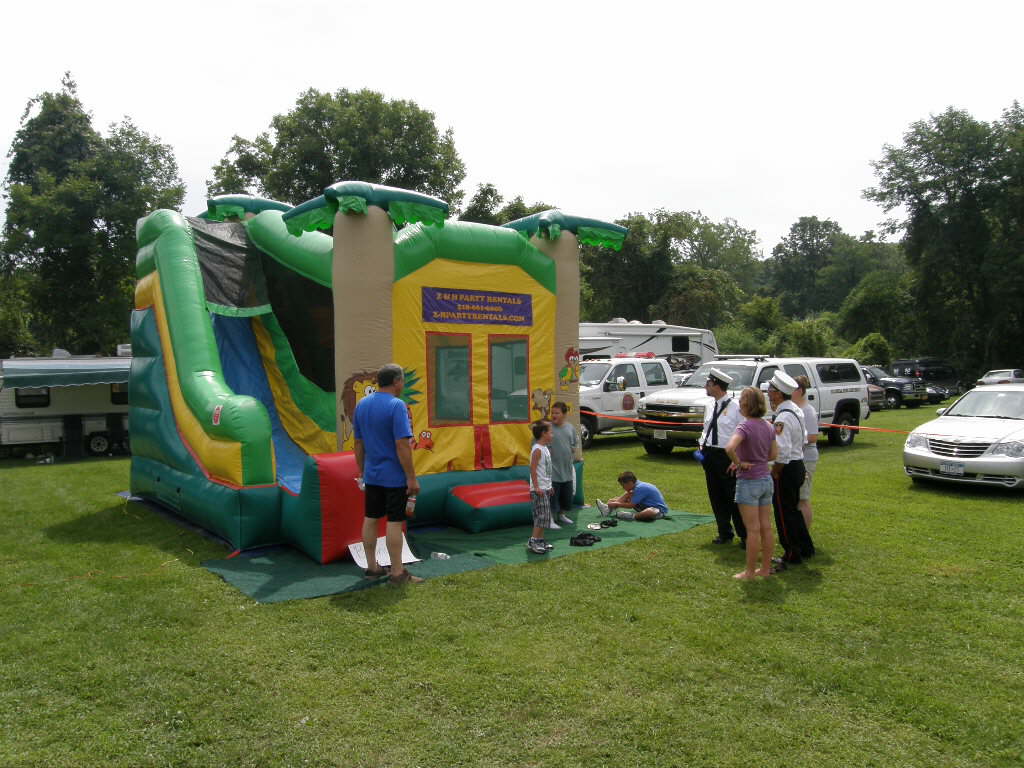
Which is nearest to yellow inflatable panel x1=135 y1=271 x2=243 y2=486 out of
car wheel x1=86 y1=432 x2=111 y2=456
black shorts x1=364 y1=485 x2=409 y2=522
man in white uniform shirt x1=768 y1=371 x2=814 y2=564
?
black shorts x1=364 y1=485 x2=409 y2=522

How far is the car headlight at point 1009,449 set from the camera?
10.2 meters

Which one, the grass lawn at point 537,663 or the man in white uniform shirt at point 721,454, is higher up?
the man in white uniform shirt at point 721,454

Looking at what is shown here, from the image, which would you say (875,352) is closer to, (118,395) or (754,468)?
(118,395)

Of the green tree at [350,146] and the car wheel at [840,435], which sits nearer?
the car wheel at [840,435]

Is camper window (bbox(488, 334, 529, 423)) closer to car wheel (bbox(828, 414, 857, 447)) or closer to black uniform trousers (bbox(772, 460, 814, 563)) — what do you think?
black uniform trousers (bbox(772, 460, 814, 563))

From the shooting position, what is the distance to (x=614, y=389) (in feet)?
54.5

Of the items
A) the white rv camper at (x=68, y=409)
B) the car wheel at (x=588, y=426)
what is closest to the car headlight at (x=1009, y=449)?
the car wheel at (x=588, y=426)

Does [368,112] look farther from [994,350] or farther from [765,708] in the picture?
[994,350]

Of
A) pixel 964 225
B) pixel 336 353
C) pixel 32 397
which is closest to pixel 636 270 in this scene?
pixel 964 225

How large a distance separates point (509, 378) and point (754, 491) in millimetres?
3865

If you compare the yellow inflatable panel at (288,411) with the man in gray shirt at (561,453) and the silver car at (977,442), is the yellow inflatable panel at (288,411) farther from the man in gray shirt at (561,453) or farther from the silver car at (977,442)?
the silver car at (977,442)

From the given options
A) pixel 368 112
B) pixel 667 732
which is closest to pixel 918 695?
pixel 667 732

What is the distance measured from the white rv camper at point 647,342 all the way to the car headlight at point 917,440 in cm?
1142

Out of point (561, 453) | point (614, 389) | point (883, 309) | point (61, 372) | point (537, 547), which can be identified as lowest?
point (537, 547)
